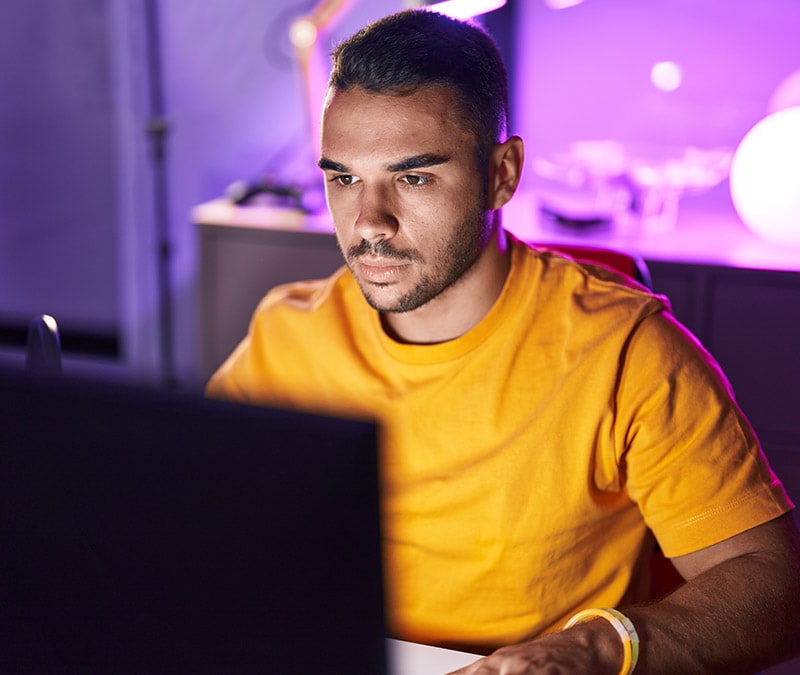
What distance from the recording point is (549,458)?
48.5 inches

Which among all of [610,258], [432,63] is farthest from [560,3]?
[432,63]

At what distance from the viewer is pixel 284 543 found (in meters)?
0.58

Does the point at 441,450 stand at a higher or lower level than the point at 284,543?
lower

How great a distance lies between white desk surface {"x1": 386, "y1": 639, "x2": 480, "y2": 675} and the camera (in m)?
1.03

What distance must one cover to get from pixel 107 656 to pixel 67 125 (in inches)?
135

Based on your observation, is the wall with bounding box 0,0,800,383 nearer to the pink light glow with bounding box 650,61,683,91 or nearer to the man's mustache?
the pink light glow with bounding box 650,61,683,91

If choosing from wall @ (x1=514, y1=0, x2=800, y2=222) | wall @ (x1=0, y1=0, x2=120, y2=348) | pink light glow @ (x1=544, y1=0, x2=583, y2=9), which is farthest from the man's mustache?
wall @ (x1=0, y1=0, x2=120, y2=348)

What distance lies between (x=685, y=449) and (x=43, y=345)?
719mm

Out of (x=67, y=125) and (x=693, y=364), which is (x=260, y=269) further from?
(x=693, y=364)

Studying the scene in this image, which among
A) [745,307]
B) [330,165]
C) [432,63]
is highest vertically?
[432,63]

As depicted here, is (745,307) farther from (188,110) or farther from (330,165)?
(188,110)

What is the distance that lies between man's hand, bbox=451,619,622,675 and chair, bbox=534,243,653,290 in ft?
2.05

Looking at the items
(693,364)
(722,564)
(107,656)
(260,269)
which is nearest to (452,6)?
(260,269)

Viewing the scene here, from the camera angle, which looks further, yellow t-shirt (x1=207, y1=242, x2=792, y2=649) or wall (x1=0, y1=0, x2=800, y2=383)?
wall (x1=0, y1=0, x2=800, y2=383)
